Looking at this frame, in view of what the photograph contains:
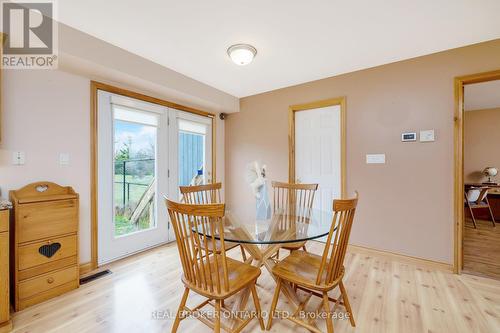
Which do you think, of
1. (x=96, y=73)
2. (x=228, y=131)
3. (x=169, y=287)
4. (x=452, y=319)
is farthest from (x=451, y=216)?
(x=96, y=73)

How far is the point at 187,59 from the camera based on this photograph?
2502mm

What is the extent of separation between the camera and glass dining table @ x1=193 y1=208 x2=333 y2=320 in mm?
1494

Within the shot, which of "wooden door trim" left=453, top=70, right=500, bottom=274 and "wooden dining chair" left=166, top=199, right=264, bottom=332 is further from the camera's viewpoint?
"wooden door trim" left=453, top=70, right=500, bottom=274

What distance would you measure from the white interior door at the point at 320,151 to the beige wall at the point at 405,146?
18 centimetres

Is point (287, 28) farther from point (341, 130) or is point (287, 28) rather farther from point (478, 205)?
point (478, 205)

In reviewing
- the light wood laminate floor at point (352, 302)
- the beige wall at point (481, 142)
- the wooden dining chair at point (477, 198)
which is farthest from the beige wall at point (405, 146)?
the beige wall at point (481, 142)

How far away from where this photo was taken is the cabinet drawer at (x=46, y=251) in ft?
5.58

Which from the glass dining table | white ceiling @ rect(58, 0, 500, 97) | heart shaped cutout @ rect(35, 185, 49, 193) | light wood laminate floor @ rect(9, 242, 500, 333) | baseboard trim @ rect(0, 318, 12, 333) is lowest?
light wood laminate floor @ rect(9, 242, 500, 333)

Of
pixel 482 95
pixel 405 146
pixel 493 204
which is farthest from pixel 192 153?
pixel 493 204

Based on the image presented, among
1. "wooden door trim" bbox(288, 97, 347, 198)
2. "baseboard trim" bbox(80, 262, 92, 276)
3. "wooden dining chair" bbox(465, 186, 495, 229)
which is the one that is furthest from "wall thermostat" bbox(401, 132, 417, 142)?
"baseboard trim" bbox(80, 262, 92, 276)

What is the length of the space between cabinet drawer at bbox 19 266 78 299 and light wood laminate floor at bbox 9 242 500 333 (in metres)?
0.12

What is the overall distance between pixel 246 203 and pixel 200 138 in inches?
55.1

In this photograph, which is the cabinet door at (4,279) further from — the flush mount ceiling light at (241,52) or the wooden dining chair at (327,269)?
the flush mount ceiling light at (241,52)

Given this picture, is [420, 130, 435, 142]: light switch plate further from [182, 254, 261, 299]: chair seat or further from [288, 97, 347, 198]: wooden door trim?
[182, 254, 261, 299]: chair seat
